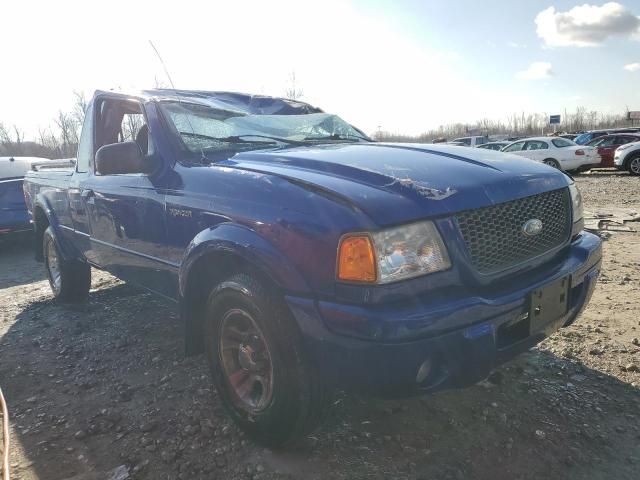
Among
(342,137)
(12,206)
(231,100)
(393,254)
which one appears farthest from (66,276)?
(393,254)

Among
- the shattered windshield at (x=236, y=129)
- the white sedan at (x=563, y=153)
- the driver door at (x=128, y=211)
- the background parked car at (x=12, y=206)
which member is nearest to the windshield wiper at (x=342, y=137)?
the shattered windshield at (x=236, y=129)

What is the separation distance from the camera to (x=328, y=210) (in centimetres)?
188

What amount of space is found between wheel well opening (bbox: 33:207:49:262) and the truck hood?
11.4 ft

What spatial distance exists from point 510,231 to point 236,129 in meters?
1.80

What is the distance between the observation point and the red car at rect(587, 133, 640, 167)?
17481 millimetres

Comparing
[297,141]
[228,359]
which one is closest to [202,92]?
[297,141]

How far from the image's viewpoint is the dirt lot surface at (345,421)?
218 centimetres

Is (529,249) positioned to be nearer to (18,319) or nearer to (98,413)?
(98,413)

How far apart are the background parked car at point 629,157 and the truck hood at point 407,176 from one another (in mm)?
15940

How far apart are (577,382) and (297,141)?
2271mm

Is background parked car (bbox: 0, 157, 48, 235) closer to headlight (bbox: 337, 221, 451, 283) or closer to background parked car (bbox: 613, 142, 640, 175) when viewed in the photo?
headlight (bbox: 337, 221, 451, 283)

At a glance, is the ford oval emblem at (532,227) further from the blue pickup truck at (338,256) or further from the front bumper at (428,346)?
the front bumper at (428,346)

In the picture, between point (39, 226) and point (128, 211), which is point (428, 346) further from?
point (39, 226)

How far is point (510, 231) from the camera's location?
6.96 ft
